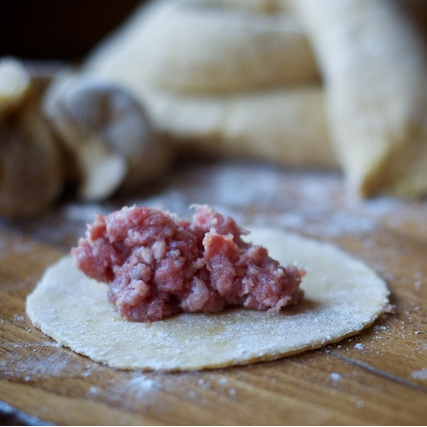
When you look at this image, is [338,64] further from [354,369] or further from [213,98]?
[354,369]

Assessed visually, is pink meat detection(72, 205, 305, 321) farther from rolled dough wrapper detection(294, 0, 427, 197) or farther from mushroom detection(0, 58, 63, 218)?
rolled dough wrapper detection(294, 0, 427, 197)

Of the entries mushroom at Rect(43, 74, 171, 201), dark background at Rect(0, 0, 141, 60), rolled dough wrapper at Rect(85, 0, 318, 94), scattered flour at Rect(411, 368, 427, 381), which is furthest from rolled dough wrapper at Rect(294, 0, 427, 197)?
dark background at Rect(0, 0, 141, 60)

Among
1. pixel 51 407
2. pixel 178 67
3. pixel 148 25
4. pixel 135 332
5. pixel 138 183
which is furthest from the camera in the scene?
pixel 148 25

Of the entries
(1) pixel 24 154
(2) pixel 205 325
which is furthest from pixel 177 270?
(1) pixel 24 154

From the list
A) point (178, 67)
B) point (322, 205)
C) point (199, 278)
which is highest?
point (178, 67)

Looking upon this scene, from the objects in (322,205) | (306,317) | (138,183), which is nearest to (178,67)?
(138,183)

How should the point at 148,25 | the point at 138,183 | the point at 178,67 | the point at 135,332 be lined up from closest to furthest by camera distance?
the point at 135,332
the point at 138,183
the point at 178,67
the point at 148,25
